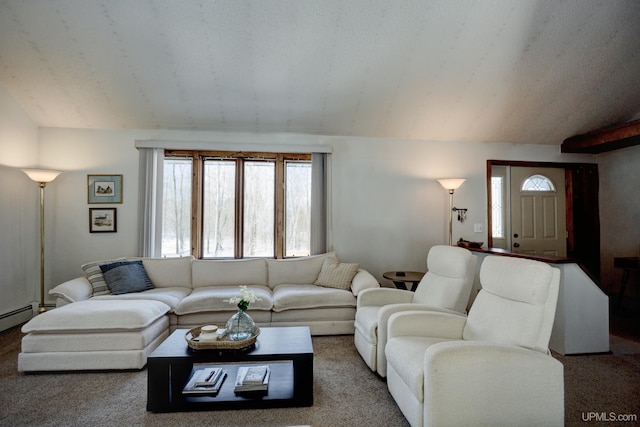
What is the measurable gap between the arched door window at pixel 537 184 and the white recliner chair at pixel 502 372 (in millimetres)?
3463

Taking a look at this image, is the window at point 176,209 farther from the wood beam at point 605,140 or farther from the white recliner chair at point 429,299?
the wood beam at point 605,140

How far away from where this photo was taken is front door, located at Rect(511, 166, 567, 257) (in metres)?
4.76

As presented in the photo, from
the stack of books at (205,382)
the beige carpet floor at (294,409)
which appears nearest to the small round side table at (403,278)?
the beige carpet floor at (294,409)

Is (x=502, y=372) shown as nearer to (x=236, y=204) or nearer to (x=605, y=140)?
(x=236, y=204)

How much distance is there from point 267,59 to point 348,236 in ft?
7.73

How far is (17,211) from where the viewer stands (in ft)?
12.2

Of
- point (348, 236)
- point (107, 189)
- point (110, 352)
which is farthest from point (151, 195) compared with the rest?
point (348, 236)

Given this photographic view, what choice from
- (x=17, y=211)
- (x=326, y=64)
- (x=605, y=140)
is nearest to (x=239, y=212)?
(x=326, y=64)

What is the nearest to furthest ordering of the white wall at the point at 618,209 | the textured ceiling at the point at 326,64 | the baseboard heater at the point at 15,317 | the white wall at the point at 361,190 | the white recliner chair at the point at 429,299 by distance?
1. the white recliner chair at the point at 429,299
2. the textured ceiling at the point at 326,64
3. the baseboard heater at the point at 15,317
4. the white wall at the point at 361,190
5. the white wall at the point at 618,209

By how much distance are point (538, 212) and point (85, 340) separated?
5578 millimetres

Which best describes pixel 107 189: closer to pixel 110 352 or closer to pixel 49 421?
pixel 110 352

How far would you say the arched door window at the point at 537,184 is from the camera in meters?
4.80

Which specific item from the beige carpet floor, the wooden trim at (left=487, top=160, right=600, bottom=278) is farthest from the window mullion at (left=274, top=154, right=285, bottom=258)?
the wooden trim at (left=487, top=160, right=600, bottom=278)

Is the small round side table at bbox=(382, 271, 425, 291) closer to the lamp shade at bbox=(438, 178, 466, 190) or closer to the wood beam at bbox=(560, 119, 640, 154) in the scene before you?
the lamp shade at bbox=(438, 178, 466, 190)
